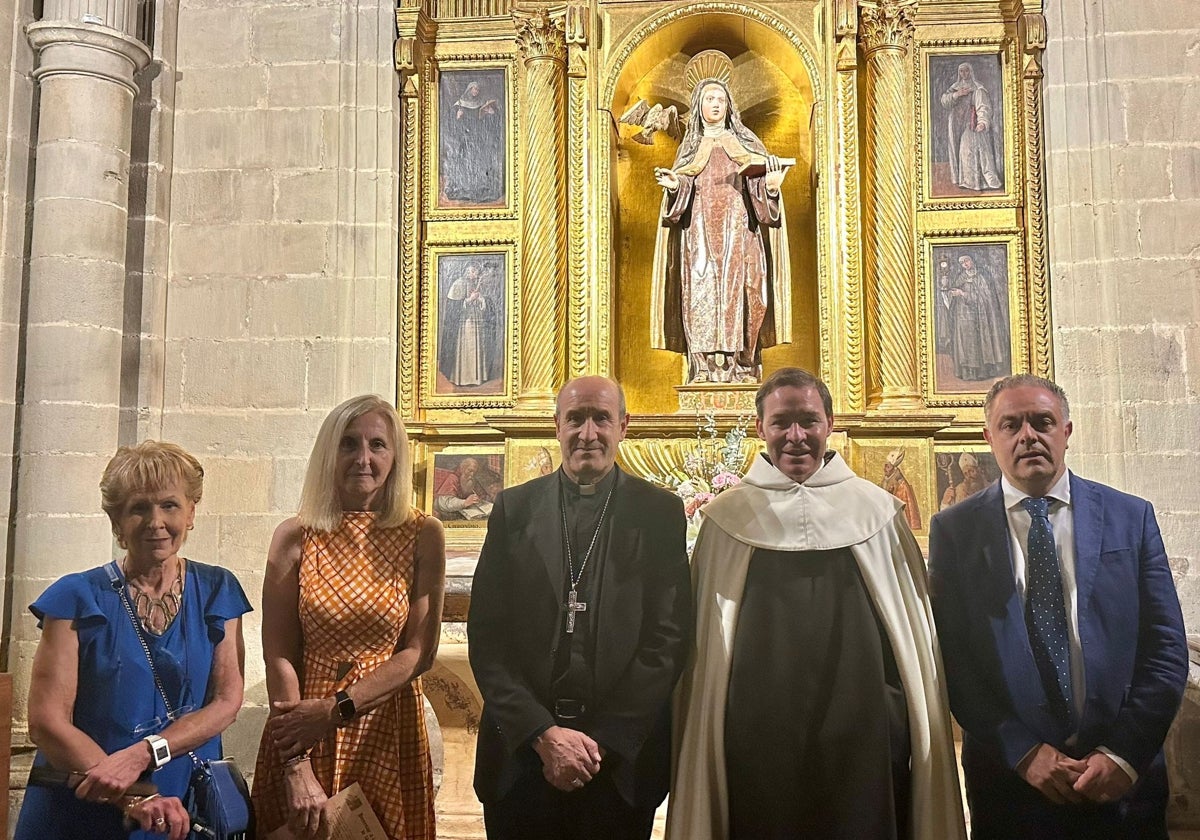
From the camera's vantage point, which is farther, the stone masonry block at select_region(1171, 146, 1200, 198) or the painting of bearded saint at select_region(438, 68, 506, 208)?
the painting of bearded saint at select_region(438, 68, 506, 208)

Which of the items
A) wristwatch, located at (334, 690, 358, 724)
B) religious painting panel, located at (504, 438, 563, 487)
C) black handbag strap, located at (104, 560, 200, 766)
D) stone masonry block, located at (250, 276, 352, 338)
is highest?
stone masonry block, located at (250, 276, 352, 338)

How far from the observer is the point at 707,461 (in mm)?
5945

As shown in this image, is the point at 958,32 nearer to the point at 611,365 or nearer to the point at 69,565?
the point at 611,365

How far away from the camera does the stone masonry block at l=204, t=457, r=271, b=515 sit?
5926mm

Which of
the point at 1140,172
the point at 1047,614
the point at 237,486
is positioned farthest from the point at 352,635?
the point at 1140,172

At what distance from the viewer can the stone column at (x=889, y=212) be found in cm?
613

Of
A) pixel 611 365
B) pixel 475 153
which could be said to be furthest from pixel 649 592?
pixel 475 153

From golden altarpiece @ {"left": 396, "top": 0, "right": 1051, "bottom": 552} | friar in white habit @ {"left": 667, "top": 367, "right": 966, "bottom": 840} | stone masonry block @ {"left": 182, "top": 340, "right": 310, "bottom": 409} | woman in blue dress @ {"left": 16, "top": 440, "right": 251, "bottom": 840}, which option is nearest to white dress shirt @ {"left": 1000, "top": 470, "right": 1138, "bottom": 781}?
friar in white habit @ {"left": 667, "top": 367, "right": 966, "bottom": 840}

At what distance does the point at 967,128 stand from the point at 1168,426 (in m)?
2.03

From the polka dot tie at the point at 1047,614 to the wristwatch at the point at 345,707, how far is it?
171 cm

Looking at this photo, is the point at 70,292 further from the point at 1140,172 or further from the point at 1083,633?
the point at 1140,172

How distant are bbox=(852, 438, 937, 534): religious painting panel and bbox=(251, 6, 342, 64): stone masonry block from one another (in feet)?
12.4

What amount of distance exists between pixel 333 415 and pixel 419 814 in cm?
107

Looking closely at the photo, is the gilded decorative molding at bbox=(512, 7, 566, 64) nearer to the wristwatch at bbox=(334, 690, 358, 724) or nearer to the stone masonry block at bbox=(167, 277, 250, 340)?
the stone masonry block at bbox=(167, 277, 250, 340)
